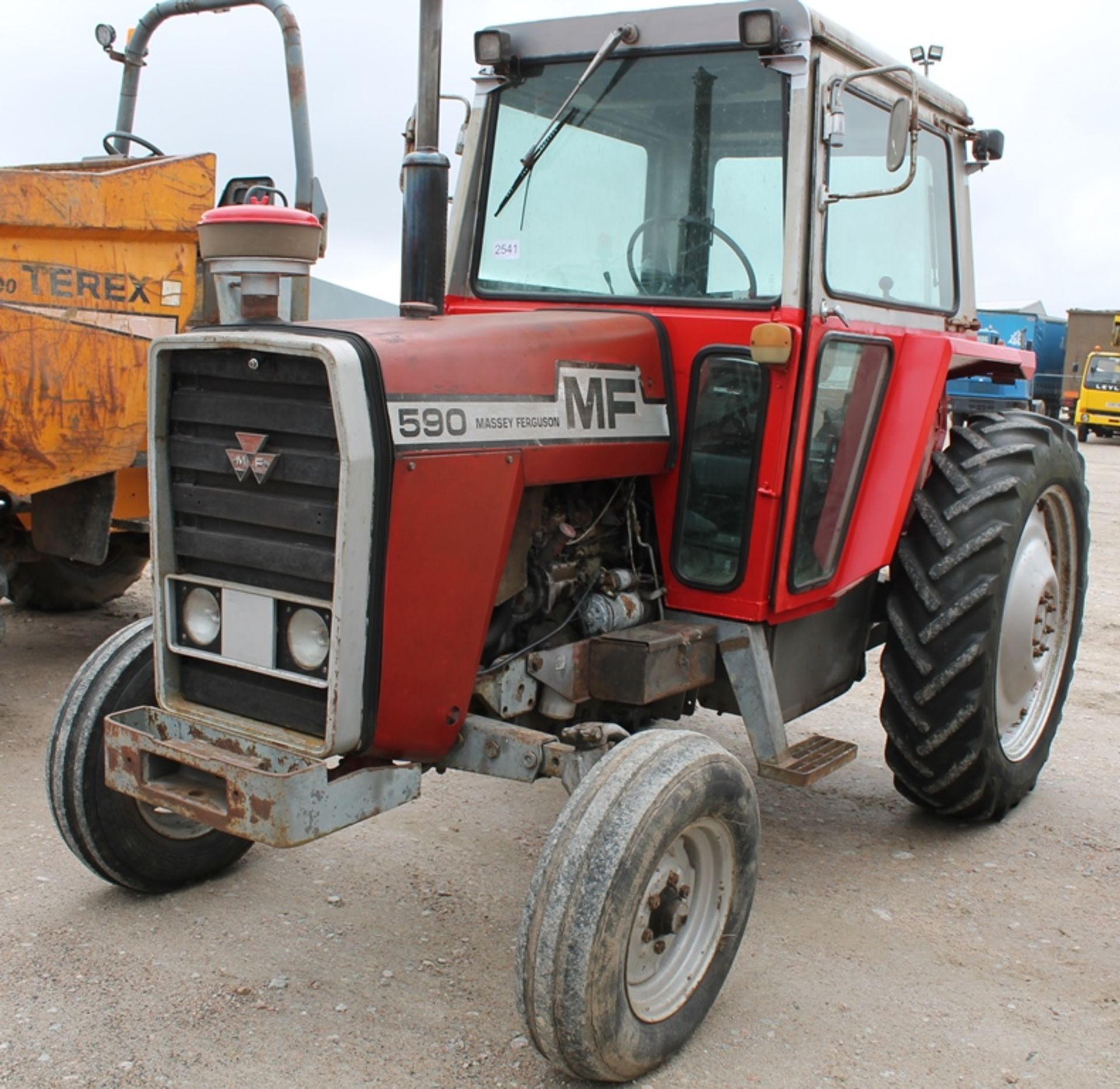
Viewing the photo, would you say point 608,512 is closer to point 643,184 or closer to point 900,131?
point 643,184

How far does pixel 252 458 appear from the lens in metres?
2.93

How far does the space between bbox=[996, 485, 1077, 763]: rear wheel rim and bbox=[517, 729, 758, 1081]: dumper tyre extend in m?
1.48

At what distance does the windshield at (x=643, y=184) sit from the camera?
3.56m

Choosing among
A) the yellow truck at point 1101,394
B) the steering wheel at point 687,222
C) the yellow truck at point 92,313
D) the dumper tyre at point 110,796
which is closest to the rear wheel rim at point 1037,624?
the steering wheel at point 687,222

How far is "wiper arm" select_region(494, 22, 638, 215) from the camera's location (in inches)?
141

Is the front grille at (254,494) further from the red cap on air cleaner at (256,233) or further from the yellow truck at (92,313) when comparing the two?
the yellow truck at (92,313)

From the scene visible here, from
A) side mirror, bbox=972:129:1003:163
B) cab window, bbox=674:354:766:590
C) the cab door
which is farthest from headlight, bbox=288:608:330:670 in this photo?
side mirror, bbox=972:129:1003:163

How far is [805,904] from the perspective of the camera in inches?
150

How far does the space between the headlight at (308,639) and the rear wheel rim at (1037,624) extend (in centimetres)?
225

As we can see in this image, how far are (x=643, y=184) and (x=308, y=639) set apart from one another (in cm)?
173

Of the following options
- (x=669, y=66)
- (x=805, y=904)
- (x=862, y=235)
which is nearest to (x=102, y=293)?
(x=669, y=66)

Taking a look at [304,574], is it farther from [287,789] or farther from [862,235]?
[862,235]

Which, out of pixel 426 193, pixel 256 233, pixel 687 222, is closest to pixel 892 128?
pixel 687 222

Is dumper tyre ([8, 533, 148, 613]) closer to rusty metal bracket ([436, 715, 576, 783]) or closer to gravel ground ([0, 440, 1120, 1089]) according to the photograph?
gravel ground ([0, 440, 1120, 1089])
